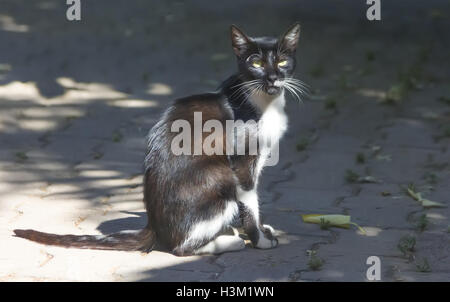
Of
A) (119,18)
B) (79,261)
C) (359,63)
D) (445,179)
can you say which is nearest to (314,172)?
(445,179)

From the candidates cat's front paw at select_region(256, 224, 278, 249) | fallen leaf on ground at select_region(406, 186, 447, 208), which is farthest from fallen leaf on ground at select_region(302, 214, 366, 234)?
fallen leaf on ground at select_region(406, 186, 447, 208)

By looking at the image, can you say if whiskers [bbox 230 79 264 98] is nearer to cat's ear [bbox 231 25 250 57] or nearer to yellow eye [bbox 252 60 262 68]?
yellow eye [bbox 252 60 262 68]

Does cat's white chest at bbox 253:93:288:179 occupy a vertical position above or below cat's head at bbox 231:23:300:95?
below

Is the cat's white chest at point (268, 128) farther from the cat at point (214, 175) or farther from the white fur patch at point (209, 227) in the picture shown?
the white fur patch at point (209, 227)

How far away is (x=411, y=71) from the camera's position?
8.52 metres

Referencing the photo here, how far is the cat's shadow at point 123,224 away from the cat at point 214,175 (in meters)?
0.41

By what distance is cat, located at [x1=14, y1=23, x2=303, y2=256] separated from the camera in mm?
4531

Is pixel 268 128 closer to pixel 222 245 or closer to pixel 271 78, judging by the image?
pixel 271 78

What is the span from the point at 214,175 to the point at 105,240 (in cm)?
70

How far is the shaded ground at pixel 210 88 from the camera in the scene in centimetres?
454

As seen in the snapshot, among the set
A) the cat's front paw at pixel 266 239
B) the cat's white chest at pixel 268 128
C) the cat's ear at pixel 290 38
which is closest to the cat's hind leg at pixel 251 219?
the cat's front paw at pixel 266 239

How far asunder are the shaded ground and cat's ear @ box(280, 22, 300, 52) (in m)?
1.13

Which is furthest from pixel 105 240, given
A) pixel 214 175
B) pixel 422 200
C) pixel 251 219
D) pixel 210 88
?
pixel 210 88
